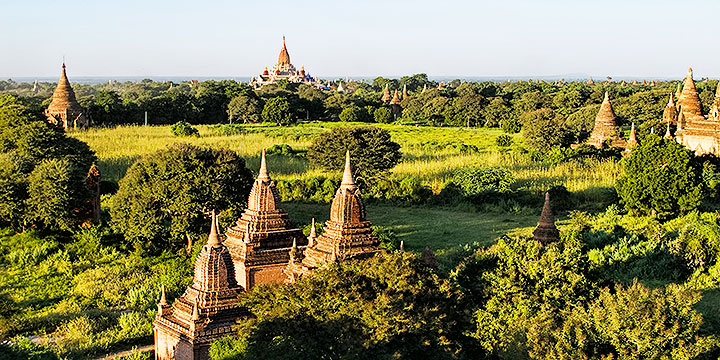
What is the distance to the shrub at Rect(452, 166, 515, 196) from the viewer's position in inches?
1496

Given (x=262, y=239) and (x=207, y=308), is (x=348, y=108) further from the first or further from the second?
(x=207, y=308)

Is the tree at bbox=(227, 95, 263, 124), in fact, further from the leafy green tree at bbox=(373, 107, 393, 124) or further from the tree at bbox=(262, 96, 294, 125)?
the leafy green tree at bbox=(373, 107, 393, 124)

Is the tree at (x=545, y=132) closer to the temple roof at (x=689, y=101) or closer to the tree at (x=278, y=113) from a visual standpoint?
the temple roof at (x=689, y=101)

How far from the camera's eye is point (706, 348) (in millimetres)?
15625

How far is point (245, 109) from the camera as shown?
3159 inches

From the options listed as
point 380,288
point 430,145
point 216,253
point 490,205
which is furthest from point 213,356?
point 430,145

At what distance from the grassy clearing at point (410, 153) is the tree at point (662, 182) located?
5720 millimetres

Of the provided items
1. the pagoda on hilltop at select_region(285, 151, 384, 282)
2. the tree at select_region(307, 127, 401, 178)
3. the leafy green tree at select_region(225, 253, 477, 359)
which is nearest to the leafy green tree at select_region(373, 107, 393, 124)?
the tree at select_region(307, 127, 401, 178)

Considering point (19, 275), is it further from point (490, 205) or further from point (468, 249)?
point (490, 205)

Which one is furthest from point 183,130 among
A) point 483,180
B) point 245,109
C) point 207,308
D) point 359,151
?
point 207,308

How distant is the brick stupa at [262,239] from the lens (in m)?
20.8

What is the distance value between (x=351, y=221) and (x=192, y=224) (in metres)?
11.5

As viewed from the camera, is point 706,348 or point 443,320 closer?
point 706,348

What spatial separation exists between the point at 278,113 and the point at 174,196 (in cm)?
4889
